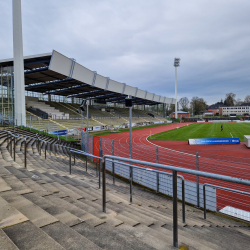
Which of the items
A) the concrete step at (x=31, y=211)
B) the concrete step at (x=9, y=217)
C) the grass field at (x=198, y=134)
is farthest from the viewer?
the grass field at (x=198, y=134)

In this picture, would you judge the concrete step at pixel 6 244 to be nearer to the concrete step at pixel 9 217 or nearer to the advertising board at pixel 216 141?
the concrete step at pixel 9 217

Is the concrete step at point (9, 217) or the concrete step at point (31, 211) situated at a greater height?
the concrete step at point (9, 217)

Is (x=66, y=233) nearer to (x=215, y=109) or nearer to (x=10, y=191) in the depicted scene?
(x=10, y=191)

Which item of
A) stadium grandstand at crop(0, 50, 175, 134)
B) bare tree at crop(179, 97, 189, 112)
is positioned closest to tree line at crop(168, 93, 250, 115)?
bare tree at crop(179, 97, 189, 112)

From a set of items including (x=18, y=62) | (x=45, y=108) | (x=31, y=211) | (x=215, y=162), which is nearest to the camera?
(x=31, y=211)

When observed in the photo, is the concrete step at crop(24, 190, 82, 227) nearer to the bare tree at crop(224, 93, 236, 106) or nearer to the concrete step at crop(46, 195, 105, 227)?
the concrete step at crop(46, 195, 105, 227)

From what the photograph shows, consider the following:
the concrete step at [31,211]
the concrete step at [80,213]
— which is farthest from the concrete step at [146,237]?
the concrete step at [31,211]

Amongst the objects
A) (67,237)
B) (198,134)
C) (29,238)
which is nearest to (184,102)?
(198,134)

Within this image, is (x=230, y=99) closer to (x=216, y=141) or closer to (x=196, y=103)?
(x=196, y=103)

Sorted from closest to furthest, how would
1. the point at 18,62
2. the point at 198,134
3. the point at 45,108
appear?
1. the point at 18,62
2. the point at 198,134
3. the point at 45,108

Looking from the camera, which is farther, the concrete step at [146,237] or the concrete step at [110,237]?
the concrete step at [146,237]

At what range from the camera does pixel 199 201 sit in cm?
681

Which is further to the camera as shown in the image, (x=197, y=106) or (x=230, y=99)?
(x=230, y=99)

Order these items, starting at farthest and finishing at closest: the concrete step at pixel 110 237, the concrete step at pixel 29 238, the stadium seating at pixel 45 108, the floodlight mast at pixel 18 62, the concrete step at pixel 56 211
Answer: the stadium seating at pixel 45 108 → the floodlight mast at pixel 18 62 → the concrete step at pixel 56 211 → the concrete step at pixel 110 237 → the concrete step at pixel 29 238
